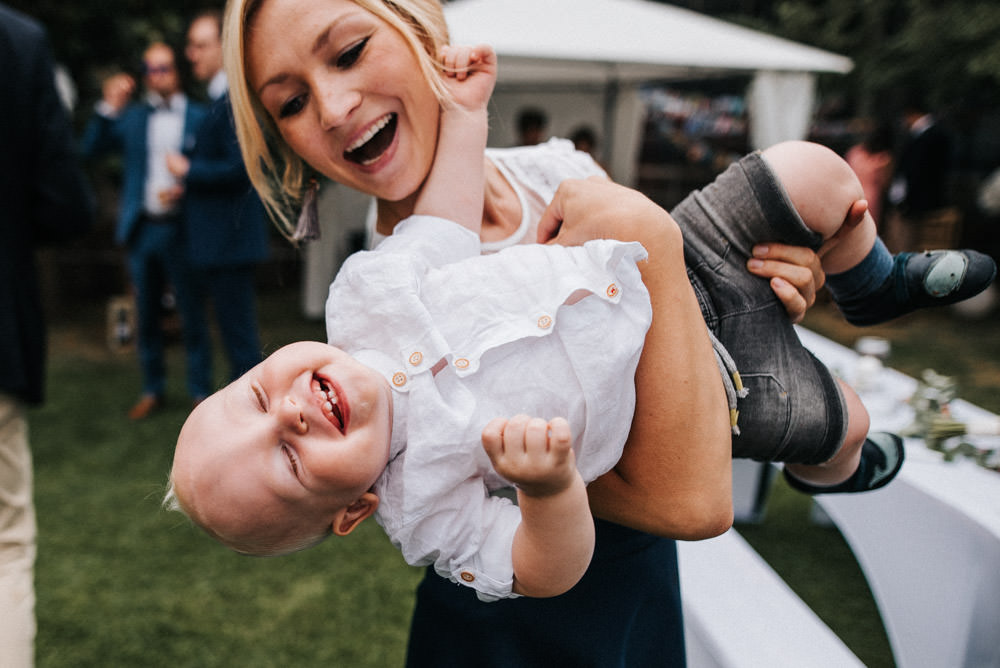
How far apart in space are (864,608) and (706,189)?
8.19ft

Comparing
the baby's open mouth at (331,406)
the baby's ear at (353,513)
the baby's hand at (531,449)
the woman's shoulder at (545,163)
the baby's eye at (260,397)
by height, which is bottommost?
the baby's ear at (353,513)

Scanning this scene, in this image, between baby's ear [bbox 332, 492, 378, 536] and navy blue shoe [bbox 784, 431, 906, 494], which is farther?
navy blue shoe [bbox 784, 431, 906, 494]

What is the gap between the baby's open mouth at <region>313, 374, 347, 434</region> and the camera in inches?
35.7

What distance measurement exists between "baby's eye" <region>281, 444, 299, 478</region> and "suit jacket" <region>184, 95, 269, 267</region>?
311cm

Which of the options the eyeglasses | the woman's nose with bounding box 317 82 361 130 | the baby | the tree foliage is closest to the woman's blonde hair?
the woman's nose with bounding box 317 82 361 130

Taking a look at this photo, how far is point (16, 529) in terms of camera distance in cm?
198

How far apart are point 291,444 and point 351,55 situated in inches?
23.6

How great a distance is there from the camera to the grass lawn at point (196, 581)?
8.30 ft

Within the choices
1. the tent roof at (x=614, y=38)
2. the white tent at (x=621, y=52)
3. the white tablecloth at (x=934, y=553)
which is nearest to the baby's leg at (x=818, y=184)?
the white tablecloth at (x=934, y=553)

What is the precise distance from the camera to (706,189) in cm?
118

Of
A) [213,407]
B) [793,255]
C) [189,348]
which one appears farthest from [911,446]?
[189,348]

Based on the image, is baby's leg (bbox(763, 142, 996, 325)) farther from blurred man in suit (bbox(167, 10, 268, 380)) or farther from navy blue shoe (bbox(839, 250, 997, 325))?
blurred man in suit (bbox(167, 10, 268, 380))

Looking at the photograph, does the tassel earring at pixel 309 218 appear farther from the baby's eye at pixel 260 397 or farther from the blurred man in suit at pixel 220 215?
the blurred man in suit at pixel 220 215

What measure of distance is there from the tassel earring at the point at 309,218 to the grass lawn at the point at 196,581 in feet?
2.20
